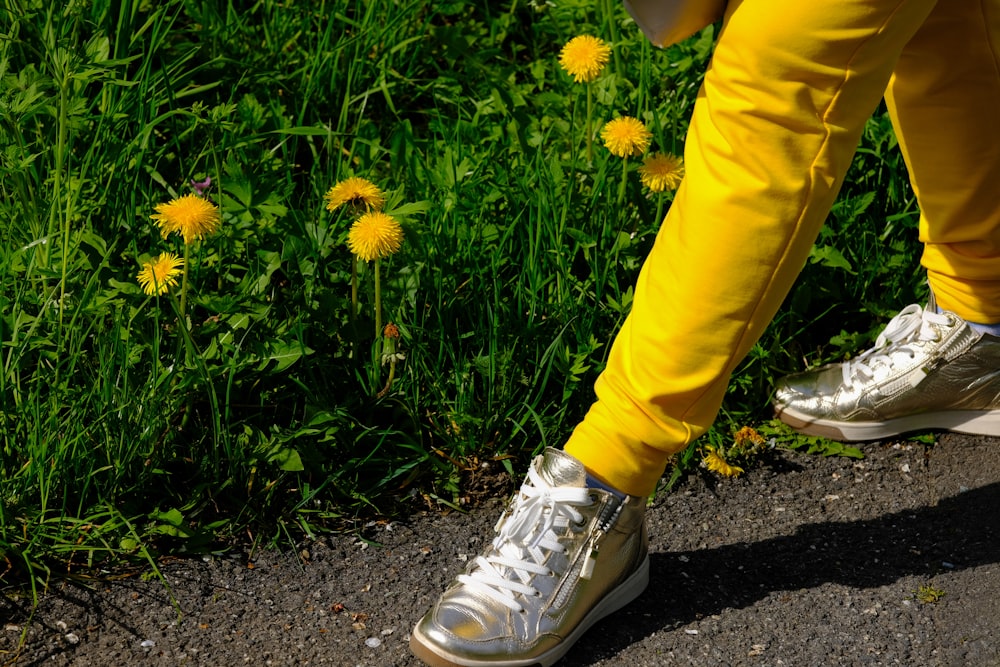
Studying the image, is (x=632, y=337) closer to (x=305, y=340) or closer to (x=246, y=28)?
(x=305, y=340)

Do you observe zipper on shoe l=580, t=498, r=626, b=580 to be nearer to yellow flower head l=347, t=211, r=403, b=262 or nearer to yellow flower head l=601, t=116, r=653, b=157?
yellow flower head l=347, t=211, r=403, b=262

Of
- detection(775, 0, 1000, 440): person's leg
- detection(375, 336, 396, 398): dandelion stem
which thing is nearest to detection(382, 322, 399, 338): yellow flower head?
detection(375, 336, 396, 398): dandelion stem

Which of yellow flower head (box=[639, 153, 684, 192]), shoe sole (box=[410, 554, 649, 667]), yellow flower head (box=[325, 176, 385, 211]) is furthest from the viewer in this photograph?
yellow flower head (box=[639, 153, 684, 192])

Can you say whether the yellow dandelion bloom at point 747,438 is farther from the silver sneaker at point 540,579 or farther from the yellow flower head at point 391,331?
the yellow flower head at point 391,331

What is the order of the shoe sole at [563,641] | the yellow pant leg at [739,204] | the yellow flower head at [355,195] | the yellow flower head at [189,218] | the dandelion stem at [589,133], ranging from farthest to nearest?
1. the dandelion stem at [589,133]
2. the yellow flower head at [355,195]
3. the yellow flower head at [189,218]
4. the shoe sole at [563,641]
5. the yellow pant leg at [739,204]

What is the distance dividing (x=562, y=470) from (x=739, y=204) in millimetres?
559

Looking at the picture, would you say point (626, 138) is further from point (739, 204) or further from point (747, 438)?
point (739, 204)

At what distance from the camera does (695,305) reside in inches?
70.2

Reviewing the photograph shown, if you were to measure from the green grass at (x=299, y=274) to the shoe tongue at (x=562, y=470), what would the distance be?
0.38m

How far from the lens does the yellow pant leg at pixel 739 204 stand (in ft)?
5.30

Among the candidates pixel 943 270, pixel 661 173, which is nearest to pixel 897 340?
pixel 943 270

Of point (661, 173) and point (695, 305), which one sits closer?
point (695, 305)

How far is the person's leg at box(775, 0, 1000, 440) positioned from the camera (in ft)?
7.12

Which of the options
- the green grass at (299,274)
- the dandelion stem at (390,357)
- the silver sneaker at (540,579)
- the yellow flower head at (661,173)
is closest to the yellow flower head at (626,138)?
the yellow flower head at (661,173)
